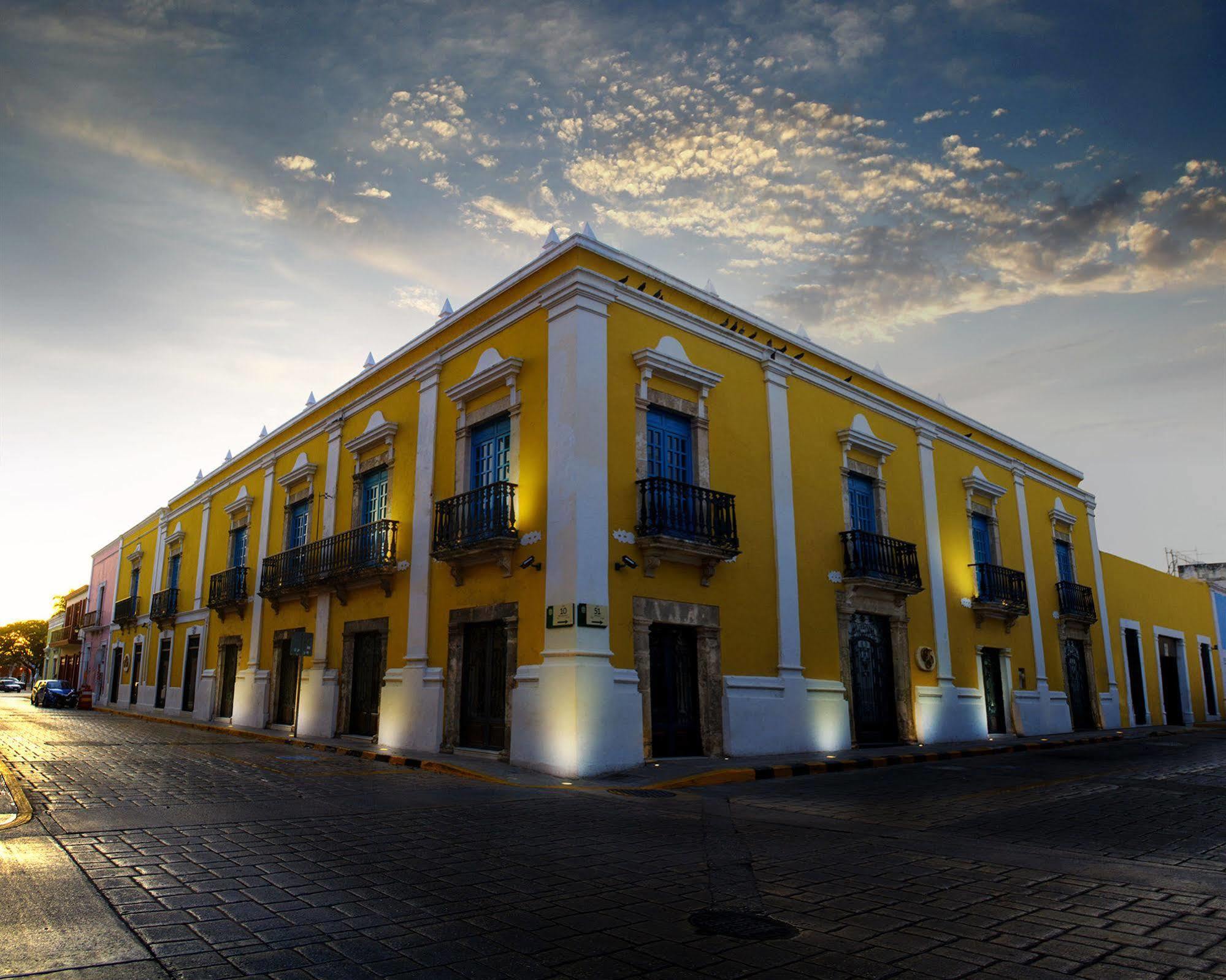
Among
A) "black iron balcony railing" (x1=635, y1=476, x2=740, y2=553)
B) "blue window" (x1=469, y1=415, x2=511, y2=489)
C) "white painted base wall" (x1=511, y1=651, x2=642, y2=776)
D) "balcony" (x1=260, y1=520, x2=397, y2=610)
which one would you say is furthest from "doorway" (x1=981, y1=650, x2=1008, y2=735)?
"balcony" (x1=260, y1=520, x2=397, y2=610)

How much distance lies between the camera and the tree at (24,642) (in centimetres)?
8869

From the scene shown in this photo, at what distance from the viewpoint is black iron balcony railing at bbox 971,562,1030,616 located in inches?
752

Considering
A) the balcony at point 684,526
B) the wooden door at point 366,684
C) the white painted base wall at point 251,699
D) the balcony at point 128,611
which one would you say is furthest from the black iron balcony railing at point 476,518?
the balcony at point 128,611

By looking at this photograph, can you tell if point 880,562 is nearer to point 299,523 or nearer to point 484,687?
point 484,687

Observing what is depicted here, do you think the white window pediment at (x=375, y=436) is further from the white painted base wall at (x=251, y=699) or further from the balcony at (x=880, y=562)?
the balcony at (x=880, y=562)

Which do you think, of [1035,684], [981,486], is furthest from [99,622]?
[1035,684]

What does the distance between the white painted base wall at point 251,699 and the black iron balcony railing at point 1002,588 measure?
16.8 metres

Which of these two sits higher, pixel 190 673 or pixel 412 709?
pixel 190 673

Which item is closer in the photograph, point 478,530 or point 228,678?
point 478,530

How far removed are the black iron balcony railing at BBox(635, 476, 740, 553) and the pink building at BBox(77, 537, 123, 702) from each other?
31.6 m

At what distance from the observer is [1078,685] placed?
899 inches

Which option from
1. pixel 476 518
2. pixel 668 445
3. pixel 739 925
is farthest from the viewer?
pixel 668 445

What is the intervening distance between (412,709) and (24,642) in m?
100

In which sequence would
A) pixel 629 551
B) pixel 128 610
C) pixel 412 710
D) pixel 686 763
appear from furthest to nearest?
pixel 128 610
pixel 412 710
pixel 629 551
pixel 686 763
